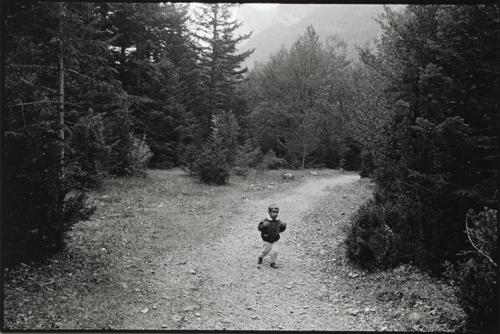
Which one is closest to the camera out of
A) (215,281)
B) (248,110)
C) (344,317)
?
(344,317)

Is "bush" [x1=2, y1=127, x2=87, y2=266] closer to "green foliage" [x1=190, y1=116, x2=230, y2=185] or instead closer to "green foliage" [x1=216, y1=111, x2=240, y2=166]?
"green foliage" [x1=190, y1=116, x2=230, y2=185]

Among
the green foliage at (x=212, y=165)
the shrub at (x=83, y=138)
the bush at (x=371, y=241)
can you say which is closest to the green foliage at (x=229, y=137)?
the green foliage at (x=212, y=165)

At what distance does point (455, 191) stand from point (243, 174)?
1702cm

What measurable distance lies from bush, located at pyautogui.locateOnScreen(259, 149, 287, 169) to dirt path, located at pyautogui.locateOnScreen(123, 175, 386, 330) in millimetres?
14173

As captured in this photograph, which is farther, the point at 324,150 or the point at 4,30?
the point at 324,150

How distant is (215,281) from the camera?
353 inches

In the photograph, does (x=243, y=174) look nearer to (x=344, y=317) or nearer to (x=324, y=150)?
(x=324, y=150)

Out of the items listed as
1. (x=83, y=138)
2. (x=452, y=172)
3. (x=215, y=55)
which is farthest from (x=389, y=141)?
(x=215, y=55)

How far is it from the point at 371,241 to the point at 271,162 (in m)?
19.6

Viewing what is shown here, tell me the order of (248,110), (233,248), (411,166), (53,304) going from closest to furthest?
(53,304) < (411,166) < (233,248) < (248,110)

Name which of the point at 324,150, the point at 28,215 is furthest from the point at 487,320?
the point at 324,150

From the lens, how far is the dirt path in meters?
7.05

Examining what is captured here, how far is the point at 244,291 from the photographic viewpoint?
841 centimetres

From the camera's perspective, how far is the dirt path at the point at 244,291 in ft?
23.1
